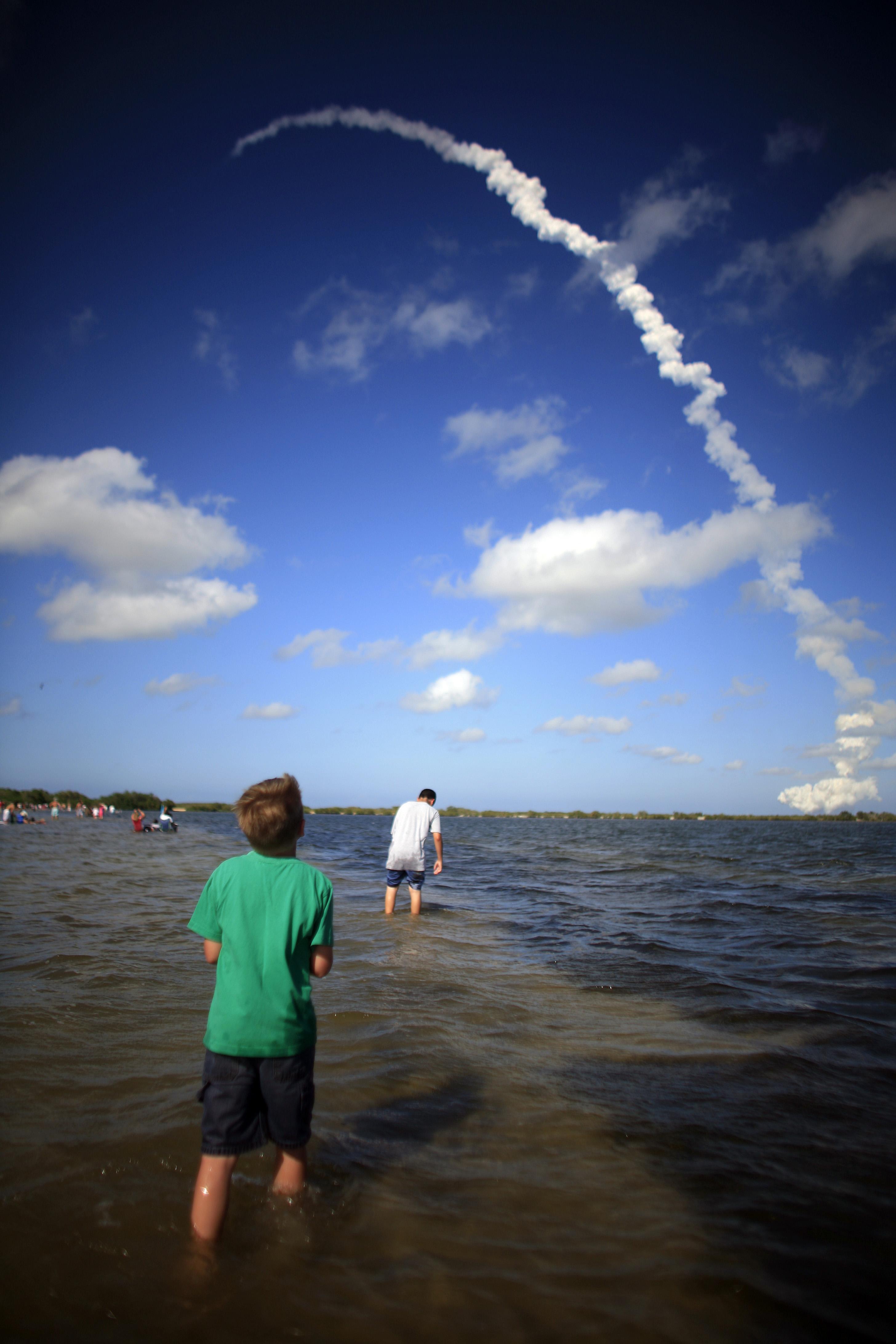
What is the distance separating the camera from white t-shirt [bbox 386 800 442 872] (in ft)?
37.2

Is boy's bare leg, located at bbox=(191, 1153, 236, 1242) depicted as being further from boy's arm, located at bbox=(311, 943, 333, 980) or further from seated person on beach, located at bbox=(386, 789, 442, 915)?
seated person on beach, located at bbox=(386, 789, 442, 915)

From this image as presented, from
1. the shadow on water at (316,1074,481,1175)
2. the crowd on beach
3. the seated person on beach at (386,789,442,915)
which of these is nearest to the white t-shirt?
the seated person on beach at (386,789,442,915)

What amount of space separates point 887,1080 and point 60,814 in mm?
87783

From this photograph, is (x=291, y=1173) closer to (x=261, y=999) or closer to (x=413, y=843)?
(x=261, y=999)

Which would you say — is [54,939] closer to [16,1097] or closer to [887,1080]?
[16,1097]

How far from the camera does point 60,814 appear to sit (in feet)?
251

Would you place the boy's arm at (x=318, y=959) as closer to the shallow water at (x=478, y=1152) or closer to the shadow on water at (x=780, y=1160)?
the shallow water at (x=478, y=1152)

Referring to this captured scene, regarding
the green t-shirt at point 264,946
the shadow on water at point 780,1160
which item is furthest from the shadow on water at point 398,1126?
the green t-shirt at point 264,946

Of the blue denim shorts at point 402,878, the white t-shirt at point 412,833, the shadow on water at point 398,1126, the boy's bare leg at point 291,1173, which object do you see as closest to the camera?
the boy's bare leg at point 291,1173

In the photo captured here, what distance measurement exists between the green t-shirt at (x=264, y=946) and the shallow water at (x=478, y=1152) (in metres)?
0.89

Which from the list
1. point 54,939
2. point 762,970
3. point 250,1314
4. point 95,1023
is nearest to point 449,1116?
point 250,1314

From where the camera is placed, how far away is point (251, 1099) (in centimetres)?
290

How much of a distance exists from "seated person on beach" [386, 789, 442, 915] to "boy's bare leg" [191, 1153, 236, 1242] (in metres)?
8.24

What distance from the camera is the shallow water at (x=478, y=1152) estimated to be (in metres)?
2.54
